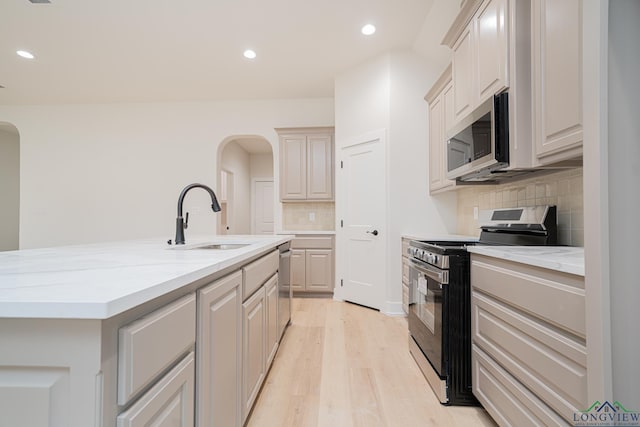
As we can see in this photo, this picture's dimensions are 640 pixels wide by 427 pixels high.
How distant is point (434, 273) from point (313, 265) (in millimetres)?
2436

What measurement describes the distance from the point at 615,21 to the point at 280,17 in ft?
9.31

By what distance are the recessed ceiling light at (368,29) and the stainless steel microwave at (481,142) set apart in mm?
1479

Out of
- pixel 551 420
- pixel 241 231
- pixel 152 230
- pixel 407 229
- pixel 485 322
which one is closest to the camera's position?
pixel 551 420

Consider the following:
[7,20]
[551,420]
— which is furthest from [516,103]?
[7,20]

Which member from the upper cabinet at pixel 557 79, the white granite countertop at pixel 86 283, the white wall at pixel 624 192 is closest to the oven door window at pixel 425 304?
the upper cabinet at pixel 557 79

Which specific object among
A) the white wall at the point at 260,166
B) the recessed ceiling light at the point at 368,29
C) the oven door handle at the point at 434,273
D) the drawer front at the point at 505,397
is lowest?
the drawer front at the point at 505,397

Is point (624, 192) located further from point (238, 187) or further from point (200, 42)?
point (238, 187)

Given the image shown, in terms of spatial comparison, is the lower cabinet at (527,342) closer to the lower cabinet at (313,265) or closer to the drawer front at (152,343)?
the drawer front at (152,343)

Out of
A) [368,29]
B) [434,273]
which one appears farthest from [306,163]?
[434,273]

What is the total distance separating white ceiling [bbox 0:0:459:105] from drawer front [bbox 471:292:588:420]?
2.66 m

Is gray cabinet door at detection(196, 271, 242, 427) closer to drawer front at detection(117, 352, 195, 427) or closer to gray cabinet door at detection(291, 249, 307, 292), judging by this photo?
drawer front at detection(117, 352, 195, 427)

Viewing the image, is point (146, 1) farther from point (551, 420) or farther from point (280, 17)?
point (551, 420)

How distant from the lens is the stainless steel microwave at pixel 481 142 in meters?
1.67

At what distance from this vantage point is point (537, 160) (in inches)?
60.6
